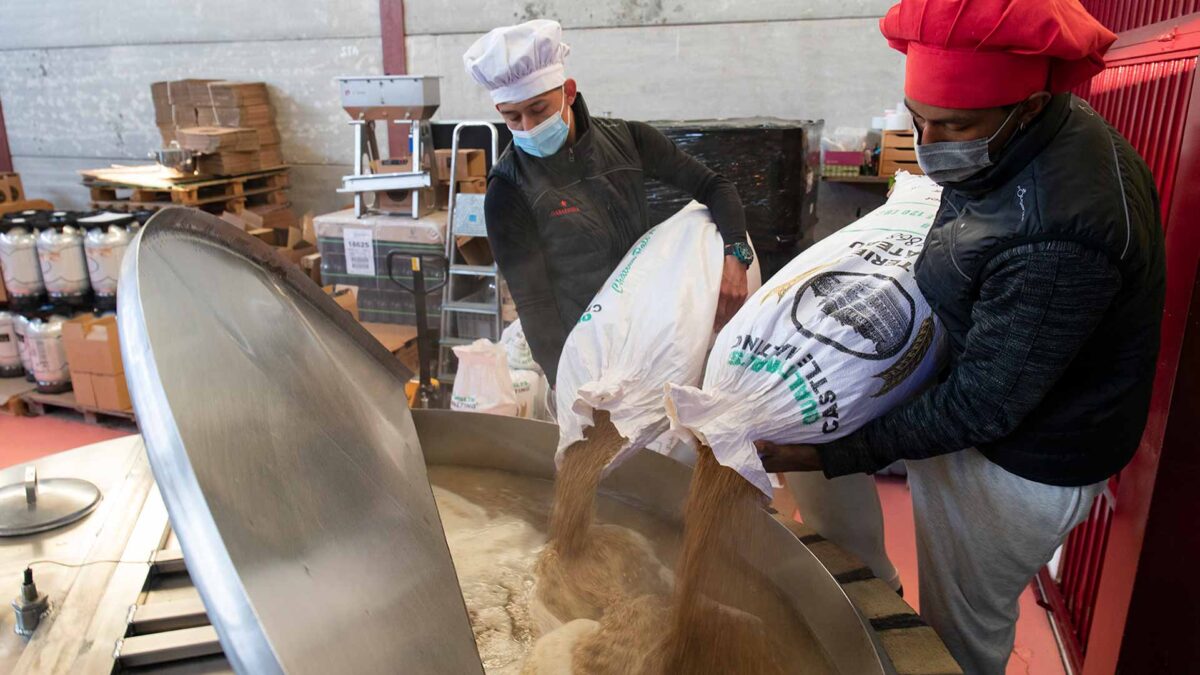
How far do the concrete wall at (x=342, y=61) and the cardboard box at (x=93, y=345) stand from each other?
2.22 meters

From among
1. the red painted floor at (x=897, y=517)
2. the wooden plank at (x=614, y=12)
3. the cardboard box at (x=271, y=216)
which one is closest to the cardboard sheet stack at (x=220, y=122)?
the cardboard box at (x=271, y=216)

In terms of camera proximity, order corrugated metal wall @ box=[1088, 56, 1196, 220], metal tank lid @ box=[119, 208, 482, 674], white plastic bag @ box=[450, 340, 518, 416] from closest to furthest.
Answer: metal tank lid @ box=[119, 208, 482, 674] < corrugated metal wall @ box=[1088, 56, 1196, 220] < white plastic bag @ box=[450, 340, 518, 416]

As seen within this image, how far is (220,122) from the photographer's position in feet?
18.1

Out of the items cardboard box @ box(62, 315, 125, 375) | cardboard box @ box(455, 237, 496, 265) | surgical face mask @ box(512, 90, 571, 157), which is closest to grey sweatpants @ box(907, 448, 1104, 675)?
surgical face mask @ box(512, 90, 571, 157)

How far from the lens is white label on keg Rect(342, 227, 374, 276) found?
4190 mm

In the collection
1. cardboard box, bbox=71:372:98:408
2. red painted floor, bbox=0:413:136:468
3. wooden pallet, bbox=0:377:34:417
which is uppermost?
cardboard box, bbox=71:372:98:408

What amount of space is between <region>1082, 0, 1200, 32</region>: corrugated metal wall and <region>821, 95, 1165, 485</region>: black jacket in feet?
3.03

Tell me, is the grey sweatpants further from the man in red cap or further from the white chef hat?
the white chef hat

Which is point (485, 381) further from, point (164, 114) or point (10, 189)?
point (10, 189)

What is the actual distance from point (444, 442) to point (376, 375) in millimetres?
637

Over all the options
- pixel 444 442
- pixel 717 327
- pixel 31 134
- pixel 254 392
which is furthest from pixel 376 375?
pixel 31 134

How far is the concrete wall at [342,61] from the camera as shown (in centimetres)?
A: 444

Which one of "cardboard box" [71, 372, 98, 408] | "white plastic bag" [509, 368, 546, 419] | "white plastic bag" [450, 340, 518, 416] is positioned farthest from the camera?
"cardboard box" [71, 372, 98, 408]

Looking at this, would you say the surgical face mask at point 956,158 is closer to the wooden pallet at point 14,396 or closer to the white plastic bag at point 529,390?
the white plastic bag at point 529,390
